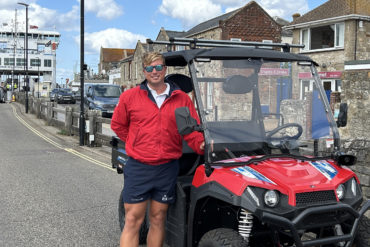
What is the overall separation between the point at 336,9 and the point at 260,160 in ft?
104

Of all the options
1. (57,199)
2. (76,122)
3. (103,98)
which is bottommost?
(57,199)

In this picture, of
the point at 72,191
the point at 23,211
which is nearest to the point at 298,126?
the point at 23,211

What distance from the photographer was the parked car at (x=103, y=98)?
25359mm

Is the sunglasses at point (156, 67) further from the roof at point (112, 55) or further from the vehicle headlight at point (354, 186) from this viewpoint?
the roof at point (112, 55)

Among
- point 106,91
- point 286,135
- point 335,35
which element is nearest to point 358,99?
point 286,135

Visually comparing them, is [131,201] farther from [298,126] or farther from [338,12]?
[338,12]

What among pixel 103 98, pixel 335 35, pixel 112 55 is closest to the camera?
pixel 103 98

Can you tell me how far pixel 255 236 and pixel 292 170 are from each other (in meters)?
0.71

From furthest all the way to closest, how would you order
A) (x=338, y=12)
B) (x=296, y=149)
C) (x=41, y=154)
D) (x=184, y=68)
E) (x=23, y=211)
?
1. (x=338, y=12)
2. (x=41, y=154)
3. (x=23, y=211)
4. (x=184, y=68)
5. (x=296, y=149)

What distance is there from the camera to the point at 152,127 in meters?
3.87

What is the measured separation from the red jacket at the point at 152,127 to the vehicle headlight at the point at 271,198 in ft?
2.56

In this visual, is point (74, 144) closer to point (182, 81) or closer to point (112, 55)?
point (182, 81)

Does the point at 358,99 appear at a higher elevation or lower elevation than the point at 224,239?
higher

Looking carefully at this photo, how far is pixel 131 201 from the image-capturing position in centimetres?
395
